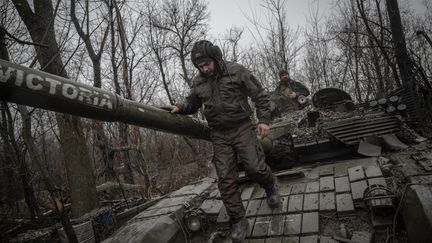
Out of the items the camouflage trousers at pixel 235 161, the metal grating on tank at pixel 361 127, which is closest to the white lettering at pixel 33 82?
the camouflage trousers at pixel 235 161

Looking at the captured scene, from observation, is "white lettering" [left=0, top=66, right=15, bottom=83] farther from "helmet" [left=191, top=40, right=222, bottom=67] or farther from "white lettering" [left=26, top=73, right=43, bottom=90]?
"helmet" [left=191, top=40, right=222, bottom=67]

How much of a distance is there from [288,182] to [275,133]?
1.00m

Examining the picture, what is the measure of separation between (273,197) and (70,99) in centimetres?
238

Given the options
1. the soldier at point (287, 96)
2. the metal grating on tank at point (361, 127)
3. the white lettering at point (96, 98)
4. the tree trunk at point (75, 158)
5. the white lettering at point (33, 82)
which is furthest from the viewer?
the soldier at point (287, 96)

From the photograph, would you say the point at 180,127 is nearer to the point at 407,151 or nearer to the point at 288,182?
the point at 288,182

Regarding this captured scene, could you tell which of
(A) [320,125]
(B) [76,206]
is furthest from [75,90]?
(B) [76,206]

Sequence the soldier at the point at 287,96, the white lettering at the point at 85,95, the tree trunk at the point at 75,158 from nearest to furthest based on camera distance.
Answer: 1. the white lettering at the point at 85,95
2. the tree trunk at the point at 75,158
3. the soldier at the point at 287,96

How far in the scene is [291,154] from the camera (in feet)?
16.3

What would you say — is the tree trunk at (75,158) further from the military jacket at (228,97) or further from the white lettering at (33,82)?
the white lettering at (33,82)

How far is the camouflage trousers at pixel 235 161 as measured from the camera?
11.0 feet

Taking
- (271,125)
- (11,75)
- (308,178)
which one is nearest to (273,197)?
(308,178)

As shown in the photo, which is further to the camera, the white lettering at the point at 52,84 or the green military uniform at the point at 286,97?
the green military uniform at the point at 286,97

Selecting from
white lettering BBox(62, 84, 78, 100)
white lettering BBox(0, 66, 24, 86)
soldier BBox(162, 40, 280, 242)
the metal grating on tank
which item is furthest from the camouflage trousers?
white lettering BBox(0, 66, 24, 86)

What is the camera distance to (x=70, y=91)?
2320mm
